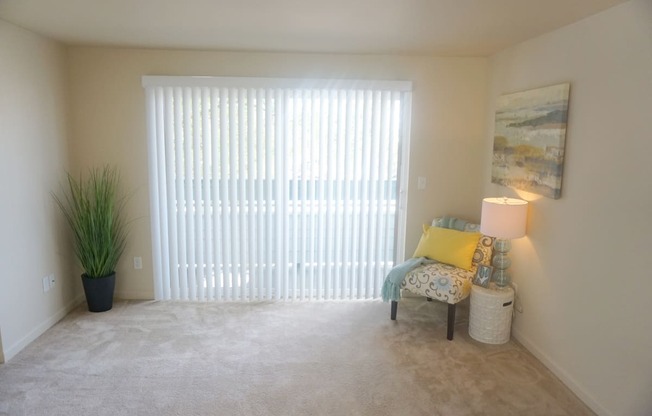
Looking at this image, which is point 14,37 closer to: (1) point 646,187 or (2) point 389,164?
(2) point 389,164

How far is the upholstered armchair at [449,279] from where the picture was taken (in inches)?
122

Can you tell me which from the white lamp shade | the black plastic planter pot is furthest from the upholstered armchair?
the black plastic planter pot

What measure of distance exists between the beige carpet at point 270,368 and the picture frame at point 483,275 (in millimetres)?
454

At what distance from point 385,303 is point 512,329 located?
110 cm

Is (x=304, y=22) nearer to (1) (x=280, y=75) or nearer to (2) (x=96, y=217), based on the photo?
(1) (x=280, y=75)

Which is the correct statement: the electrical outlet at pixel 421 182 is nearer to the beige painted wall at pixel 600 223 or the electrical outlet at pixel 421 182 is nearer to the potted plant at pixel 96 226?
the beige painted wall at pixel 600 223

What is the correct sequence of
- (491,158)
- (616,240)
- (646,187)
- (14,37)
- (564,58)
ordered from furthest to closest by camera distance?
(491,158), (14,37), (564,58), (616,240), (646,187)

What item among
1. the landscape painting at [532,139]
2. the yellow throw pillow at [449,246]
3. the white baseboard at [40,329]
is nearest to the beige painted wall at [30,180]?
the white baseboard at [40,329]

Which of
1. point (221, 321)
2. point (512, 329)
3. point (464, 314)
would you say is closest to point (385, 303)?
point (464, 314)

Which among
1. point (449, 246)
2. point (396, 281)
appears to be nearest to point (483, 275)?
point (449, 246)

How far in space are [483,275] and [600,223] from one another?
988 millimetres

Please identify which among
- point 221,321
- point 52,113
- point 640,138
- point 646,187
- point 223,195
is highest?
point 52,113

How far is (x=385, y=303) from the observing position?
12.5ft

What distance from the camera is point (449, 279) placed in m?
3.14
